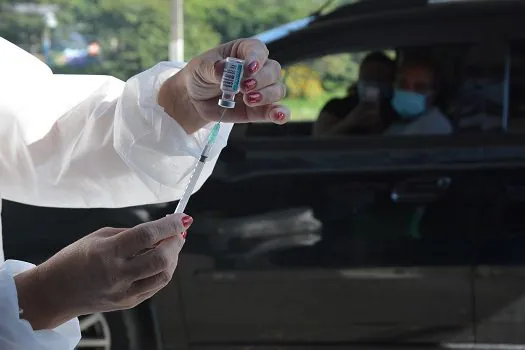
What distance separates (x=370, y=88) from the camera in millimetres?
2924

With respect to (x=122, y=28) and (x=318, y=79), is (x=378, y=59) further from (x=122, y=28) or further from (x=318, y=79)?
(x=122, y=28)

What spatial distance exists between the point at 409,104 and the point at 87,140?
166 cm

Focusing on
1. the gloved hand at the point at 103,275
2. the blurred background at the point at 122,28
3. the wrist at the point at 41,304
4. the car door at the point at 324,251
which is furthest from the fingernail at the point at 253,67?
Answer: the blurred background at the point at 122,28

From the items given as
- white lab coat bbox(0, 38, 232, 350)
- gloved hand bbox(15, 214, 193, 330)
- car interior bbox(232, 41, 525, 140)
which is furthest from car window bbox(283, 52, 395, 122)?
gloved hand bbox(15, 214, 193, 330)

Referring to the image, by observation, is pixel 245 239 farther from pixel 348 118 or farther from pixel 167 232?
pixel 167 232

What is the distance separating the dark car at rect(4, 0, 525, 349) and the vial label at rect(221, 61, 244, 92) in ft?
5.31

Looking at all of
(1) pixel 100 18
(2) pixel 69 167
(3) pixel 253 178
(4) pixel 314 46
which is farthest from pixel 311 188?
(1) pixel 100 18

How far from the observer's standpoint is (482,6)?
9.27ft

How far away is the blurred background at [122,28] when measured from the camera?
13.5 ft

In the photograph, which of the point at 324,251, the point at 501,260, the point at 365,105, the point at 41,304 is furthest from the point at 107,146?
the point at 501,260

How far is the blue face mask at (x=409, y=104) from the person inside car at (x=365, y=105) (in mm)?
32

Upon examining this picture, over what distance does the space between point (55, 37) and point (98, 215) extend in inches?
93.6

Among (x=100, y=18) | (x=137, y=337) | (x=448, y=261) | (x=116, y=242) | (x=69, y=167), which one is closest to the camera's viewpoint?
(x=116, y=242)

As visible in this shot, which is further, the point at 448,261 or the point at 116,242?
the point at 448,261
